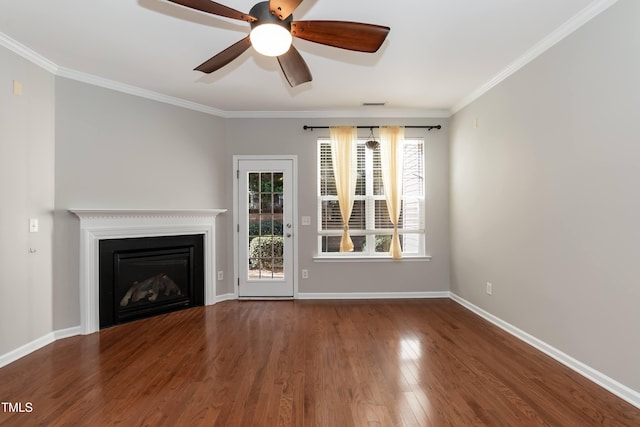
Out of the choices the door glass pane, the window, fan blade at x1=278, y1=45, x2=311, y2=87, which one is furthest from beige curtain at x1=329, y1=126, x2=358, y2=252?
fan blade at x1=278, y1=45, x2=311, y2=87

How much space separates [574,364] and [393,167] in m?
2.85

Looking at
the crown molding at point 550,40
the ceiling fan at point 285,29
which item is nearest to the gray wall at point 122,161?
the ceiling fan at point 285,29

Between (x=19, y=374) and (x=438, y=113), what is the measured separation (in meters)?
5.26

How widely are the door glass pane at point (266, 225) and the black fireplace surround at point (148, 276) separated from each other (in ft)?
2.38

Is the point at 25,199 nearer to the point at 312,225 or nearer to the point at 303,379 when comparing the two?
the point at 303,379

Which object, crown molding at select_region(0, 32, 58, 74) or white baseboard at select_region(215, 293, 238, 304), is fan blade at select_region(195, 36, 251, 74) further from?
white baseboard at select_region(215, 293, 238, 304)

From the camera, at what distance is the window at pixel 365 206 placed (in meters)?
4.62

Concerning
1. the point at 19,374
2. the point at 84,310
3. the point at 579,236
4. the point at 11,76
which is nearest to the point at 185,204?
the point at 84,310

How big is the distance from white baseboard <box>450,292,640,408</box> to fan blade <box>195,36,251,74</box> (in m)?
3.35

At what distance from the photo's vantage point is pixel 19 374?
247cm

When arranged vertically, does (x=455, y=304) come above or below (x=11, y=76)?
below

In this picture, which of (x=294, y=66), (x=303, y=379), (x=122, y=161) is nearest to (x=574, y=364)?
(x=303, y=379)

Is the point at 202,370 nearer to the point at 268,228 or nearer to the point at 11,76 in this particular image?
the point at 268,228

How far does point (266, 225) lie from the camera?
4586mm
